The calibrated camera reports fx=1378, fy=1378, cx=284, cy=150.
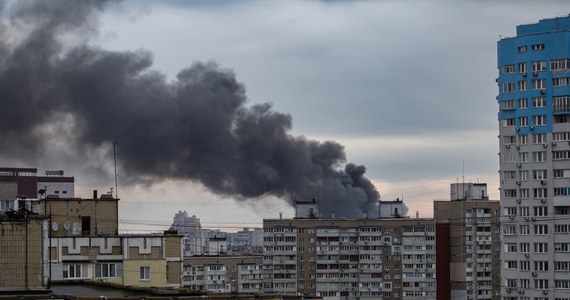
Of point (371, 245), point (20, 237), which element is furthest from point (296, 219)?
point (20, 237)

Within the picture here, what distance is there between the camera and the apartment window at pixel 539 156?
325 feet

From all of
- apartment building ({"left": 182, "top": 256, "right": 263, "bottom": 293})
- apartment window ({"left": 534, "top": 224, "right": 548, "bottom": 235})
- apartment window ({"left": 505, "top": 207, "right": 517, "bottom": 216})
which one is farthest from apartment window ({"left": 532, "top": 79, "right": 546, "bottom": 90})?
apartment building ({"left": 182, "top": 256, "right": 263, "bottom": 293})

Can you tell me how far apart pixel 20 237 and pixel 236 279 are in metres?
145

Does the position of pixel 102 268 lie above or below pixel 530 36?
below

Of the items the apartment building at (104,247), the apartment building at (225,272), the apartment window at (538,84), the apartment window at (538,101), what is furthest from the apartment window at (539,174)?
the apartment building at (225,272)

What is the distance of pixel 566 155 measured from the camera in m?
97.8

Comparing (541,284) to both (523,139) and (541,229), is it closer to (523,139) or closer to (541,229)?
(541,229)

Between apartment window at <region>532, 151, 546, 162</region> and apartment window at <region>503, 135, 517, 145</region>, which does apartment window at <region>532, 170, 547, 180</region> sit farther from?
apartment window at <region>503, 135, 517, 145</region>

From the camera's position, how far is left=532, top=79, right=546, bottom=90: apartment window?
99.8 m

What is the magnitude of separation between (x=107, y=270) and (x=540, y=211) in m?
40.3

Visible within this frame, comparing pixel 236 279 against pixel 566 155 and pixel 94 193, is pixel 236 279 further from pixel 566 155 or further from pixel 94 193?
pixel 94 193

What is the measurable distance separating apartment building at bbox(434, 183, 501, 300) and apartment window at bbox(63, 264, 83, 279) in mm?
98266

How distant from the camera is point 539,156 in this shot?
99.1m

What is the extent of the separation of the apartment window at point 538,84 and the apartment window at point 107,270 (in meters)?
41.5
